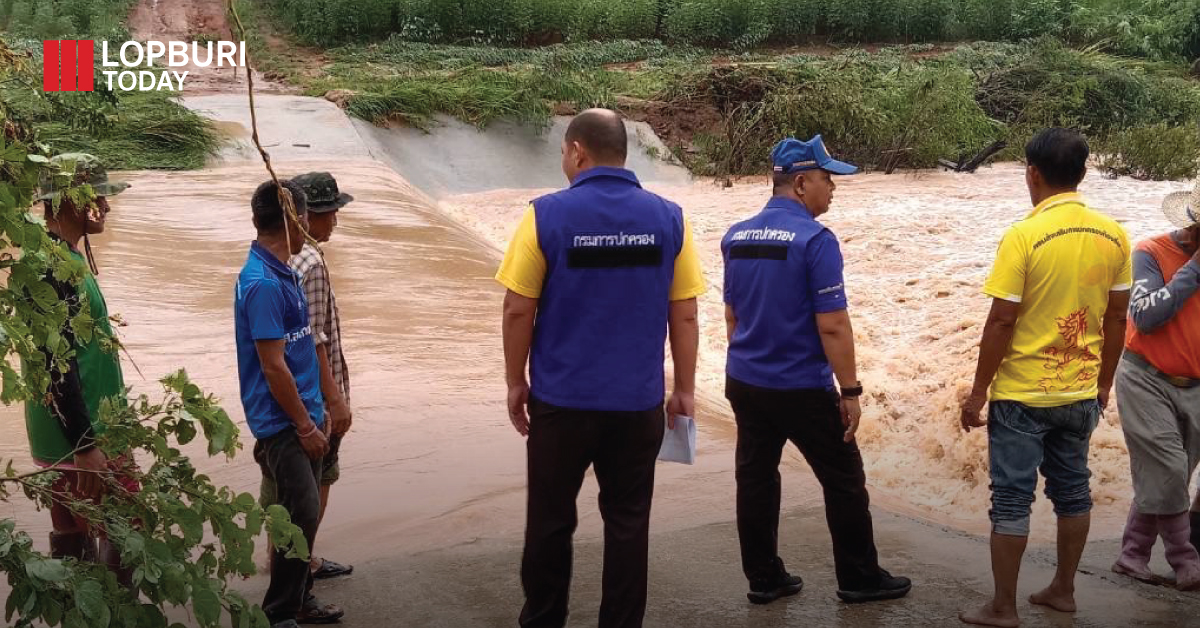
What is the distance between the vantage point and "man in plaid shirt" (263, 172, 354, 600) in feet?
13.2

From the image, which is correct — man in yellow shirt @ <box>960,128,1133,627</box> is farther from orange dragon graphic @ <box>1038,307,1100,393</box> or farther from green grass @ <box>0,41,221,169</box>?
green grass @ <box>0,41,221,169</box>

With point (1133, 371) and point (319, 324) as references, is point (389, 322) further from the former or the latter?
point (1133, 371)

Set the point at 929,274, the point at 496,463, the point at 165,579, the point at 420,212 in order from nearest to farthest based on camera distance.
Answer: the point at 165,579 → the point at 496,463 → the point at 929,274 → the point at 420,212

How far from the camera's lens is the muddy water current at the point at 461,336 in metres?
5.86

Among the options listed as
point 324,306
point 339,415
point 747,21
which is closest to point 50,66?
point 324,306

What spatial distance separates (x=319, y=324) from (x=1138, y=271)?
9.62 ft

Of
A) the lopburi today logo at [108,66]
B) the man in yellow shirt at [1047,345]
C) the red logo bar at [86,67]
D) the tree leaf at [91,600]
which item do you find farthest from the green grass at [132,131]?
the tree leaf at [91,600]

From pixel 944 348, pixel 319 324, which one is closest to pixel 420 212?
pixel 944 348

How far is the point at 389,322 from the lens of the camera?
9.27 metres

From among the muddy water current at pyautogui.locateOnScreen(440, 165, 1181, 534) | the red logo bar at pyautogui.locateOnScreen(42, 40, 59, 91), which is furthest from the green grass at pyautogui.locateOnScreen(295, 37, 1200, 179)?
the red logo bar at pyautogui.locateOnScreen(42, 40, 59, 91)

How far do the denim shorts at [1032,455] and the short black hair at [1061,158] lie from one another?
28.7 inches

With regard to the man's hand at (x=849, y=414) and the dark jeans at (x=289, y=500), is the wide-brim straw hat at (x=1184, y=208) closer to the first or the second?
the man's hand at (x=849, y=414)

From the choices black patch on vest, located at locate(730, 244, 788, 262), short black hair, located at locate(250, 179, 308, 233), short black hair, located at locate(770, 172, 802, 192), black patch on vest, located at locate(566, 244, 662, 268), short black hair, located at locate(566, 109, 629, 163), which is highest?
short black hair, located at locate(566, 109, 629, 163)

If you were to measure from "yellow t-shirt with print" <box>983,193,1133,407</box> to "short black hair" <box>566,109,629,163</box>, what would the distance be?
1.27 m
